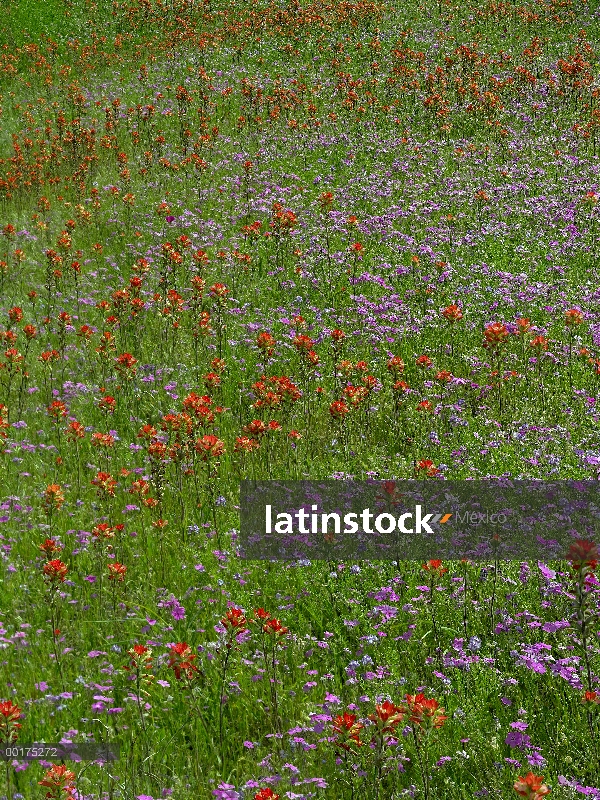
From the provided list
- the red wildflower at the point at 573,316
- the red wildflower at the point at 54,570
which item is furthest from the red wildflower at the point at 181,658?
the red wildflower at the point at 573,316

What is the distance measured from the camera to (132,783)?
4008 millimetres

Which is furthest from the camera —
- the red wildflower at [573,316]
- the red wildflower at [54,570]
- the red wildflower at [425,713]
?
the red wildflower at [573,316]

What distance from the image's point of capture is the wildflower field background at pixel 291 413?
4.34 metres

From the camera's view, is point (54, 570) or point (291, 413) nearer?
point (54, 570)

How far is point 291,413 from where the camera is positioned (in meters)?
8.43

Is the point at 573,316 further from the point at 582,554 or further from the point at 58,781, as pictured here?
the point at 58,781

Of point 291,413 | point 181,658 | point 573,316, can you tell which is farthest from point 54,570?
point 573,316

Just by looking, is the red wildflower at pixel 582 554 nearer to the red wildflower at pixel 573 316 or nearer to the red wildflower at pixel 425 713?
the red wildflower at pixel 425 713

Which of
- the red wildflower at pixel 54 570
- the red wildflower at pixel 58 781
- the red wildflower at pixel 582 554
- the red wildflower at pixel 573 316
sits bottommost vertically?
the red wildflower at pixel 58 781

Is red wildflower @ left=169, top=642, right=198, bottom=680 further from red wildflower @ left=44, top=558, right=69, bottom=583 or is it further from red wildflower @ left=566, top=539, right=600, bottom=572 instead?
red wildflower @ left=566, top=539, right=600, bottom=572

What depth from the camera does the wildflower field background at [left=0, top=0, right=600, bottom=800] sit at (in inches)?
171

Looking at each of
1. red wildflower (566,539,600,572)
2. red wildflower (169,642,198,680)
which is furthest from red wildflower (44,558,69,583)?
red wildflower (566,539,600,572)

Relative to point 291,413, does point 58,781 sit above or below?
below

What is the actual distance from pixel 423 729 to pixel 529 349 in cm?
654
